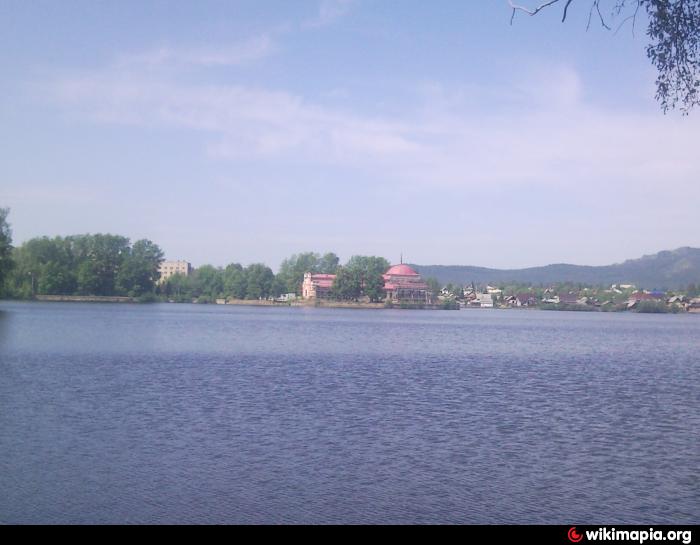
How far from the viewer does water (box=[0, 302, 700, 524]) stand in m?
9.62

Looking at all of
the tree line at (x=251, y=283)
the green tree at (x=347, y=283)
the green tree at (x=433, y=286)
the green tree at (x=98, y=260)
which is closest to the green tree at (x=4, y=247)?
the green tree at (x=98, y=260)

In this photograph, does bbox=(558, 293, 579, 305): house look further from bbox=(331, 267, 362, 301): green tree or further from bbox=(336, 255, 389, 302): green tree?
bbox=(331, 267, 362, 301): green tree

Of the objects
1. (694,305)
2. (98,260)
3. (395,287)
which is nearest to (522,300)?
(694,305)

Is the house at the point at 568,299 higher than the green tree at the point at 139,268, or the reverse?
the green tree at the point at 139,268

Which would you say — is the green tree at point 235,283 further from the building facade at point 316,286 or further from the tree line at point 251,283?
the building facade at point 316,286

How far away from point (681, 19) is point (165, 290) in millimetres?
127584

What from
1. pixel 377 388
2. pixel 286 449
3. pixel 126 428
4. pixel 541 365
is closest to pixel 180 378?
pixel 377 388

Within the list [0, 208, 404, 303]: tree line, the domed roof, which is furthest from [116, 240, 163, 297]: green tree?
the domed roof
